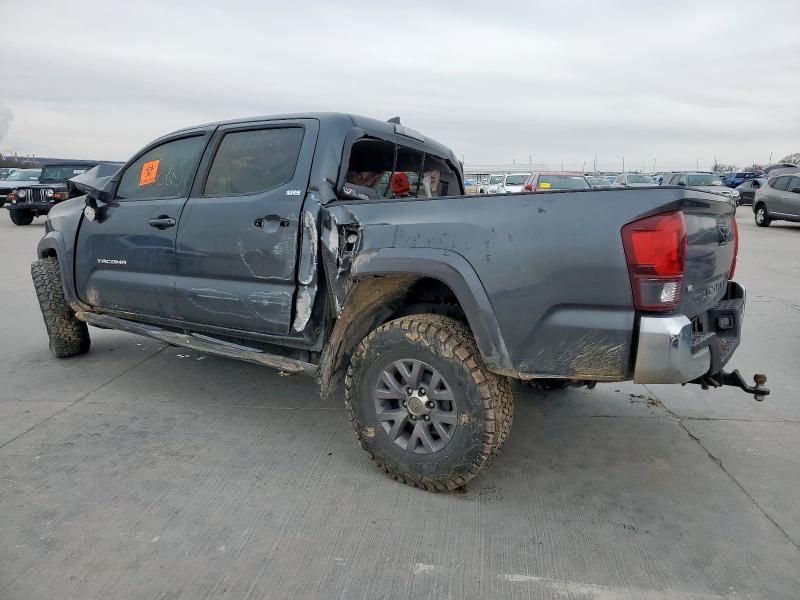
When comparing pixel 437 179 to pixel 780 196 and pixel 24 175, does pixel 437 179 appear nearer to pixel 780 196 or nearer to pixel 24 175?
pixel 780 196

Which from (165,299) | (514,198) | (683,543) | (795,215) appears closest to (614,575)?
(683,543)

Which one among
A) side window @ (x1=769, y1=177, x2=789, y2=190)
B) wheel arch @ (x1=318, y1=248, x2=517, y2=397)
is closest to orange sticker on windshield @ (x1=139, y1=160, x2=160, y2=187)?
wheel arch @ (x1=318, y1=248, x2=517, y2=397)

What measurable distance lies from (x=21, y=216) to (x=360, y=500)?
19177 mm

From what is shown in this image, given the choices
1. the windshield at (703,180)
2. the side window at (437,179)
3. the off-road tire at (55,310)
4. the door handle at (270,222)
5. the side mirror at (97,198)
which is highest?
the side window at (437,179)

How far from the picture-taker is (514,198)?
263 cm

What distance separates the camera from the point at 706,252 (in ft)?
9.14

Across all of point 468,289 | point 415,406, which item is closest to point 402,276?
point 468,289

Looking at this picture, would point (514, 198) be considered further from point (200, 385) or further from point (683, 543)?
point (200, 385)

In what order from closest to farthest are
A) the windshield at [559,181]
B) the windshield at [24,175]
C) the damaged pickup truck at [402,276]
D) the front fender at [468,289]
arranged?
the damaged pickup truck at [402,276]
the front fender at [468,289]
the windshield at [559,181]
the windshield at [24,175]

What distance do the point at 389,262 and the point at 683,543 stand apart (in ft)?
5.86

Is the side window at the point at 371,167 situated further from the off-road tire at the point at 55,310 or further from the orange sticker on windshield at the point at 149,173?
the off-road tire at the point at 55,310

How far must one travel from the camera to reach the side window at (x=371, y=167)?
3.76 metres

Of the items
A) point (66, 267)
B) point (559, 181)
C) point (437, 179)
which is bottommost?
point (66, 267)

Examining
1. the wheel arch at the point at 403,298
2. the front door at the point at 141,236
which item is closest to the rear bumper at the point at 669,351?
the wheel arch at the point at 403,298
